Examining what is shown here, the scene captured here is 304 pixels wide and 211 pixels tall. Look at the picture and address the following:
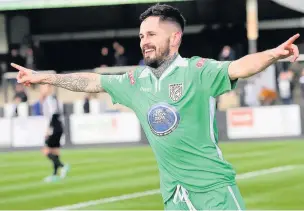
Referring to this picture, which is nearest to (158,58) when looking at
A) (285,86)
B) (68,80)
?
(68,80)

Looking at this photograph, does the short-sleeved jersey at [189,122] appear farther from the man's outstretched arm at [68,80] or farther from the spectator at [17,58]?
the spectator at [17,58]

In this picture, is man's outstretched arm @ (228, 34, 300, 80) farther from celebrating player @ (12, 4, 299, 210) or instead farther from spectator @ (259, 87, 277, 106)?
spectator @ (259, 87, 277, 106)

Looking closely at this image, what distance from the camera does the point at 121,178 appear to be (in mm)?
17969

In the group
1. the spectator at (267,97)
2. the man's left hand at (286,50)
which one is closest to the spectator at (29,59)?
the spectator at (267,97)

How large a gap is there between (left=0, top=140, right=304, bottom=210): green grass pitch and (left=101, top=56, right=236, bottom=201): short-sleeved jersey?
7715mm

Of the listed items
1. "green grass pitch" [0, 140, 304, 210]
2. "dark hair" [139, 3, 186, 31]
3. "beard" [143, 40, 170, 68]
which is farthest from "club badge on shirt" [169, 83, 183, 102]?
"green grass pitch" [0, 140, 304, 210]

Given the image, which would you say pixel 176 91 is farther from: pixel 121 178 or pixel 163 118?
pixel 121 178

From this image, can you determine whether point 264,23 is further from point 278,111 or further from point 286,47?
point 286,47

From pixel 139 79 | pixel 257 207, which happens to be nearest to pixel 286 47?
pixel 139 79

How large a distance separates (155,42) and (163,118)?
1.70 feet

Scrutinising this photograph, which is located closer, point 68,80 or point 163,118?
point 163,118

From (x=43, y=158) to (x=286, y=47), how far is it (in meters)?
19.1

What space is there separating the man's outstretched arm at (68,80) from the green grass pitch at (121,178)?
740 centimetres

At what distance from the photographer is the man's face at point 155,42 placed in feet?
18.5
